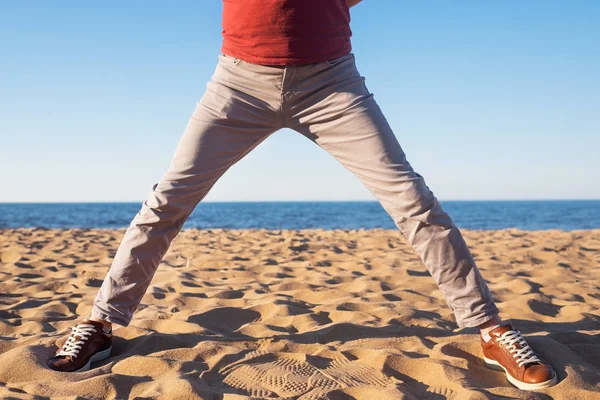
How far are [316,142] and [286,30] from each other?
50 centimetres

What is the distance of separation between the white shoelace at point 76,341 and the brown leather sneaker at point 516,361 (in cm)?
176

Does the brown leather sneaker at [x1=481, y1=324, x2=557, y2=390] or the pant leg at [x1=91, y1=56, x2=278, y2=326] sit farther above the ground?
the pant leg at [x1=91, y1=56, x2=278, y2=326]

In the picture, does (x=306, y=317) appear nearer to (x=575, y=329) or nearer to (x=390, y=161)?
(x=390, y=161)

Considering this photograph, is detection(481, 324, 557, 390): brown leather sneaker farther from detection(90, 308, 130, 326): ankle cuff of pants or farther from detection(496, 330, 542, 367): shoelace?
detection(90, 308, 130, 326): ankle cuff of pants

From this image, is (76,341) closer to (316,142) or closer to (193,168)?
(193,168)

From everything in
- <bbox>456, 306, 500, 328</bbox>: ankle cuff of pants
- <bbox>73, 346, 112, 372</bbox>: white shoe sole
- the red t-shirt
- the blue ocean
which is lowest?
the blue ocean

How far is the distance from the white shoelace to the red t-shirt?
4.54 feet

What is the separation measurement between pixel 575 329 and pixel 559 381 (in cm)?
90

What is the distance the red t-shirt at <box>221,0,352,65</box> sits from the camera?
2.25 m

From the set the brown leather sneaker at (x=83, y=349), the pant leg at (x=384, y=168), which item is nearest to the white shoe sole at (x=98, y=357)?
the brown leather sneaker at (x=83, y=349)

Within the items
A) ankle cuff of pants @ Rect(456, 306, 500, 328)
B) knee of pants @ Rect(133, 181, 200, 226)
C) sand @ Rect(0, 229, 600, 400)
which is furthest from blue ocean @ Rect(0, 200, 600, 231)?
ankle cuff of pants @ Rect(456, 306, 500, 328)

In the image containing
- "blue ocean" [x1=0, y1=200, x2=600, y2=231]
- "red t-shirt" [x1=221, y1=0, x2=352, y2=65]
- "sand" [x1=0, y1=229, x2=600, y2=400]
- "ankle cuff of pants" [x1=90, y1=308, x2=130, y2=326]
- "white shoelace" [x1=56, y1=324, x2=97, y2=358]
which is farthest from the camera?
"blue ocean" [x1=0, y1=200, x2=600, y2=231]

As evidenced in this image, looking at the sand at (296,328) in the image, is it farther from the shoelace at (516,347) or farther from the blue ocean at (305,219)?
the blue ocean at (305,219)

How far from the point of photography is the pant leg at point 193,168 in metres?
2.36
